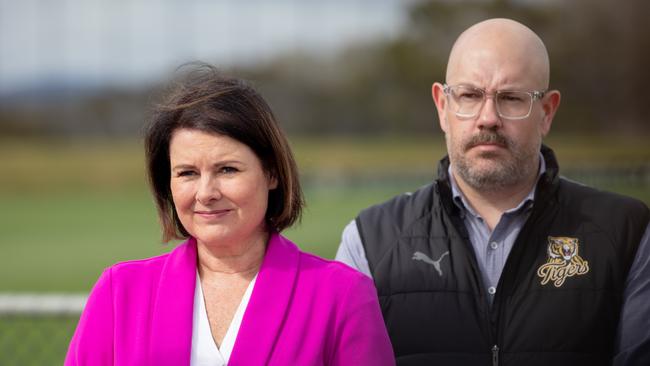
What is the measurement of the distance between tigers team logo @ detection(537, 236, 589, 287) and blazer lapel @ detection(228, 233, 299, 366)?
836 mm

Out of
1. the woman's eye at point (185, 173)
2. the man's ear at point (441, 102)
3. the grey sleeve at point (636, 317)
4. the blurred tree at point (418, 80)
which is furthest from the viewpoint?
the blurred tree at point (418, 80)

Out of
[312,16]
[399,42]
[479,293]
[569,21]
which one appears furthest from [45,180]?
[479,293]

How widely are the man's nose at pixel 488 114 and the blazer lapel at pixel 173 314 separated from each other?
1.00 meters

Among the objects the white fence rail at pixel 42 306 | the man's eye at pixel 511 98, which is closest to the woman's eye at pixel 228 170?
the man's eye at pixel 511 98

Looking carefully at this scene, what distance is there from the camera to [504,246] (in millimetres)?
2514

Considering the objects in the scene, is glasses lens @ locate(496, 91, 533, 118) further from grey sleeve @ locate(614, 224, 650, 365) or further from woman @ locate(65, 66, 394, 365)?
woman @ locate(65, 66, 394, 365)

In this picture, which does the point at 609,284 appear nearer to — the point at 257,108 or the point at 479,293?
the point at 479,293

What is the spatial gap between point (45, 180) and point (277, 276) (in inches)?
1048

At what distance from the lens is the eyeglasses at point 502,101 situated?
8.06 feet

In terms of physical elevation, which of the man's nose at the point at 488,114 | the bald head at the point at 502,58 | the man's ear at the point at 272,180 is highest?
the bald head at the point at 502,58

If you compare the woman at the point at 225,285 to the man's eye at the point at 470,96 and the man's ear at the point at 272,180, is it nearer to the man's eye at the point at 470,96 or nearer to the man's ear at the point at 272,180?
the man's ear at the point at 272,180

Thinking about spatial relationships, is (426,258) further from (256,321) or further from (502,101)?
(256,321)

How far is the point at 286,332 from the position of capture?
6.41 ft

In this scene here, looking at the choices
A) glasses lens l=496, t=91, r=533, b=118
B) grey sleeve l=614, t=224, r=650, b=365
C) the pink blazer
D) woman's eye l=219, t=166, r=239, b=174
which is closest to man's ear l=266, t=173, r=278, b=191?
woman's eye l=219, t=166, r=239, b=174
